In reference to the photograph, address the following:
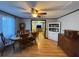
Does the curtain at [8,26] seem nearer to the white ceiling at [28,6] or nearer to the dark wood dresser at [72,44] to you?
the white ceiling at [28,6]

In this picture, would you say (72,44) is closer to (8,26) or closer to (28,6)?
(28,6)

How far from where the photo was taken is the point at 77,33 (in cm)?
192

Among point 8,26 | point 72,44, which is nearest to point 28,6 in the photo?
point 8,26

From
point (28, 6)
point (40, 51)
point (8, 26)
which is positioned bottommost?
point (40, 51)

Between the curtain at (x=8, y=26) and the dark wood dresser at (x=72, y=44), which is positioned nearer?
the curtain at (x=8, y=26)

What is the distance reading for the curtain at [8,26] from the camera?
5.34ft

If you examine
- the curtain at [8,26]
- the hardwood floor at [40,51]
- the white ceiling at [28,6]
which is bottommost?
the hardwood floor at [40,51]

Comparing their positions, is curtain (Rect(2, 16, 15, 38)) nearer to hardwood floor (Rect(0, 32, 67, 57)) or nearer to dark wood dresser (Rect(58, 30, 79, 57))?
hardwood floor (Rect(0, 32, 67, 57))

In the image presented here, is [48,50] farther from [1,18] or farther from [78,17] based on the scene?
[1,18]

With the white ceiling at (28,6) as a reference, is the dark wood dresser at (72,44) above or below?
below

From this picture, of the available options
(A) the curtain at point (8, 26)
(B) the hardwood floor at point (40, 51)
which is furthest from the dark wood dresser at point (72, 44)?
(A) the curtain at point (8, 26)

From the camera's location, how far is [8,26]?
167 centimetres

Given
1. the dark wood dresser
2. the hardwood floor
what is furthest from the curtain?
the dark wood dresser

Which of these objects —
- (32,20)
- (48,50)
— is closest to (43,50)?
(48,50)
